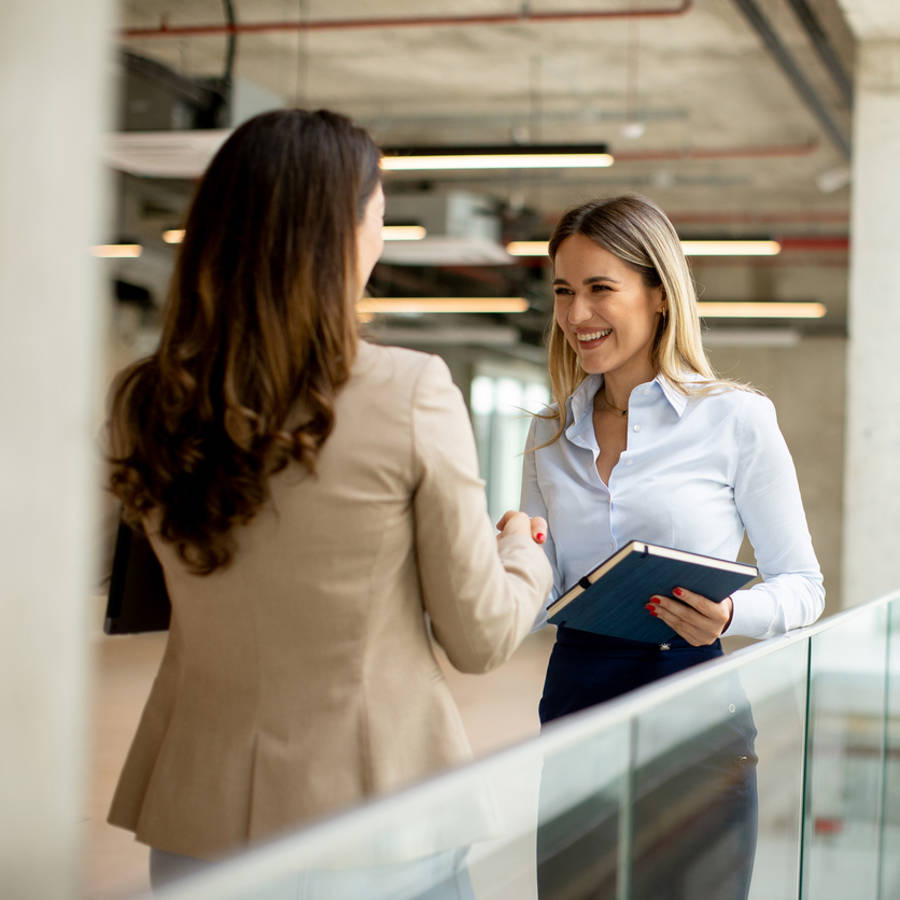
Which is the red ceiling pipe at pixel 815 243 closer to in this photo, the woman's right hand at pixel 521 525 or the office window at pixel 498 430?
the office window at pixel 498 430

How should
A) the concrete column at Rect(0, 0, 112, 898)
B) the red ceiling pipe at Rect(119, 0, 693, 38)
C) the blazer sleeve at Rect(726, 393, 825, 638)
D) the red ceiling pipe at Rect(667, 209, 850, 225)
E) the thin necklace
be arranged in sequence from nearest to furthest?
the concrete column at Rect(0, 0, 112, 898)
the blazer sleeve at Rect(726, 393, 825, 638)
the thin necklace
the red ceiling pipe at Rect(119, 0, 693, 38)
the red ceiling pipe at Rect(667, 209, 850, 225)

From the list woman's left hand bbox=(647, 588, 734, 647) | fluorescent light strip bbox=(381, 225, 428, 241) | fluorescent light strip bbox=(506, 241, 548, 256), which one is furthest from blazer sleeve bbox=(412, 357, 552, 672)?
fluorescent light strip bbox=(506, 241, 548, 256)

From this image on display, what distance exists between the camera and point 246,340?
1149mm

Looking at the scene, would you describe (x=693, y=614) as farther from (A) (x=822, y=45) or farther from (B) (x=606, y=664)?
(A) (x=822, y=45)

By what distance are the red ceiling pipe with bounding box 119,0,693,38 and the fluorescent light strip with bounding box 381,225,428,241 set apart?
Answer: 1321 millimetres

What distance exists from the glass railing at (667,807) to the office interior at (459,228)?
0.14ft

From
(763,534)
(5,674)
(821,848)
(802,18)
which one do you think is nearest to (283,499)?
(5,674)

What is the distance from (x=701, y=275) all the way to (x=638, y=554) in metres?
13.7

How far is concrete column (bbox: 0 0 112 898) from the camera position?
602 mm

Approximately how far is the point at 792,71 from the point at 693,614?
22.3 ft

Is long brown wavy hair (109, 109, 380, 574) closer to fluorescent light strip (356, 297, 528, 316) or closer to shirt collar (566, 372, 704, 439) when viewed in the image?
shirt collar (566, 372, 704, 439)

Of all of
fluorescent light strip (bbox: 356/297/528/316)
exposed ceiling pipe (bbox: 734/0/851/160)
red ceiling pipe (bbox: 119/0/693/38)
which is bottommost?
fluorescent light strip (bbox: 356/297/528/316)

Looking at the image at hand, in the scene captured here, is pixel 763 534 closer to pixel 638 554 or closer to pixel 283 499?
pixel 638 554

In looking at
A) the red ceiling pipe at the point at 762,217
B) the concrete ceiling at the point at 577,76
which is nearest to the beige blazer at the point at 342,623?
the concrete ceiling at the point at 577,76
